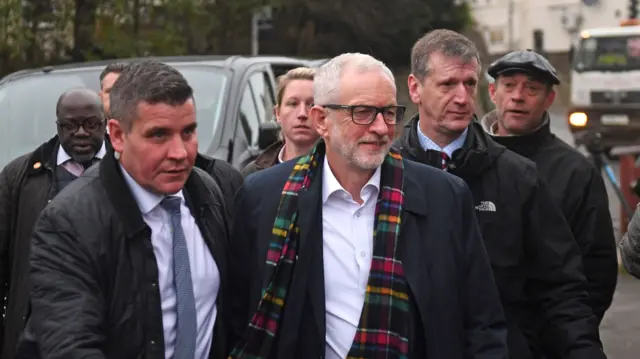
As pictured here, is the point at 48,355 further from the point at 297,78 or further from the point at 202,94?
the point at 202,94

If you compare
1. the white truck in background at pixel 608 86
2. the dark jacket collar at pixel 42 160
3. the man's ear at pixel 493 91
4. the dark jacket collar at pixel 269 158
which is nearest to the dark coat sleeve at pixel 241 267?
the dark jacket collar at pixel 42 160

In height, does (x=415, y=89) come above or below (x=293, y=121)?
above

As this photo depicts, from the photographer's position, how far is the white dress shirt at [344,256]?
3.71 m

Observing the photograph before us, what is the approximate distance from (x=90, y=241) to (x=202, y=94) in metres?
4.95

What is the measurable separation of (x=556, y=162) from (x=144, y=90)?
7.36 ft

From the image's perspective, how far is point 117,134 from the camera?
3.64m

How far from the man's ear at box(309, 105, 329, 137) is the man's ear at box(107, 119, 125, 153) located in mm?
696

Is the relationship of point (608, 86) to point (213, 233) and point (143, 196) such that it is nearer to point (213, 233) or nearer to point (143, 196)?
point (213, 233)

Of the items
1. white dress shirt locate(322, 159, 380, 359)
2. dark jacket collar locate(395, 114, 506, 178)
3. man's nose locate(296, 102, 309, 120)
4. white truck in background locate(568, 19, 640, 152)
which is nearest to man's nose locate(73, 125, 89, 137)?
man's nose locate(296, 102, 309, 120)

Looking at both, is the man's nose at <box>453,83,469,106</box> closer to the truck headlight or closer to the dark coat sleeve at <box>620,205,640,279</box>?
the dark coat sleeve at <box>620,205,640,279</box>

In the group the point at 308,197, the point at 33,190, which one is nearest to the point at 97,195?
the point at 308,197

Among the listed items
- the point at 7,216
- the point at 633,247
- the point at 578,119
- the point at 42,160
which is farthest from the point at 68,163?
the point at 578,119

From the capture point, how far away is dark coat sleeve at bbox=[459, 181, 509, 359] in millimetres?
3762

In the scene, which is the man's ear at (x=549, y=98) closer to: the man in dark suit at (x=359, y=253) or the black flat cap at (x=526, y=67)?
the black flat cap at (x=526, y=67)
